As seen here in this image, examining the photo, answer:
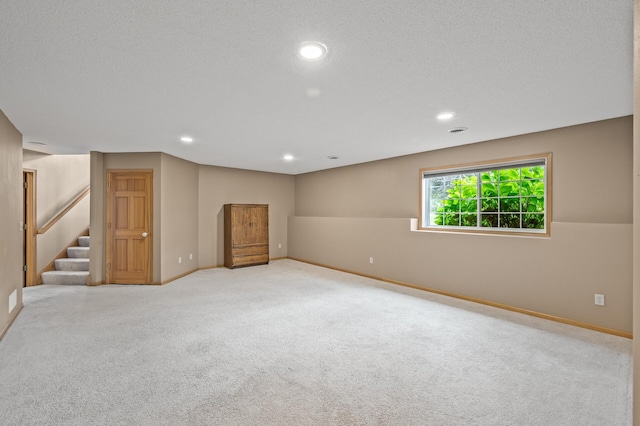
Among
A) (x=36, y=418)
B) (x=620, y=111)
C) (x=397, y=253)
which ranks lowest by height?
(x=36, y=418)

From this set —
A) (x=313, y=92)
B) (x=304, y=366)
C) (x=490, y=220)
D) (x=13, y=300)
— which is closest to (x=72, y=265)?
(x=13, y=300)

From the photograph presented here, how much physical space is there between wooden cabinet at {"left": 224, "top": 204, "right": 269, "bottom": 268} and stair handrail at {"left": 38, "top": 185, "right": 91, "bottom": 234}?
107 inches

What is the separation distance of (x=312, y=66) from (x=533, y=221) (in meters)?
3.53

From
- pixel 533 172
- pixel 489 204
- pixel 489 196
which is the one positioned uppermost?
pixel 533 172

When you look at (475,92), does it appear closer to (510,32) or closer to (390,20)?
(510,32)

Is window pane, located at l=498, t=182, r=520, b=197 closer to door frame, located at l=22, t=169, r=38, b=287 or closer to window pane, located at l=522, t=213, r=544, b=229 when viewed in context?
window pane, located at l=522, t=213, r=544, b=229

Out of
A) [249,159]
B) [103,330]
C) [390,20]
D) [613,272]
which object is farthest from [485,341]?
[249,159]

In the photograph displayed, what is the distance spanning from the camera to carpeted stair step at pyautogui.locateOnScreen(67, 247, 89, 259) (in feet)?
18.4

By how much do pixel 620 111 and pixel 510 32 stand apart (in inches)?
87.0

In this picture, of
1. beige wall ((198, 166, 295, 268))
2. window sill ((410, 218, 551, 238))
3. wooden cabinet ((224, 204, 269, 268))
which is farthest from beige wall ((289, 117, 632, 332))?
beige wall ((198, 166, 295, 268))

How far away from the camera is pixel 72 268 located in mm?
5328

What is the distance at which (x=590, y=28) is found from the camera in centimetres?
163

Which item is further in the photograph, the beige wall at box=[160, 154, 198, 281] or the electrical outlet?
the beige wall at box=[160, 154, 198, 281]

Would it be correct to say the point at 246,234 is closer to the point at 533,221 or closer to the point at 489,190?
the point at 489,190
